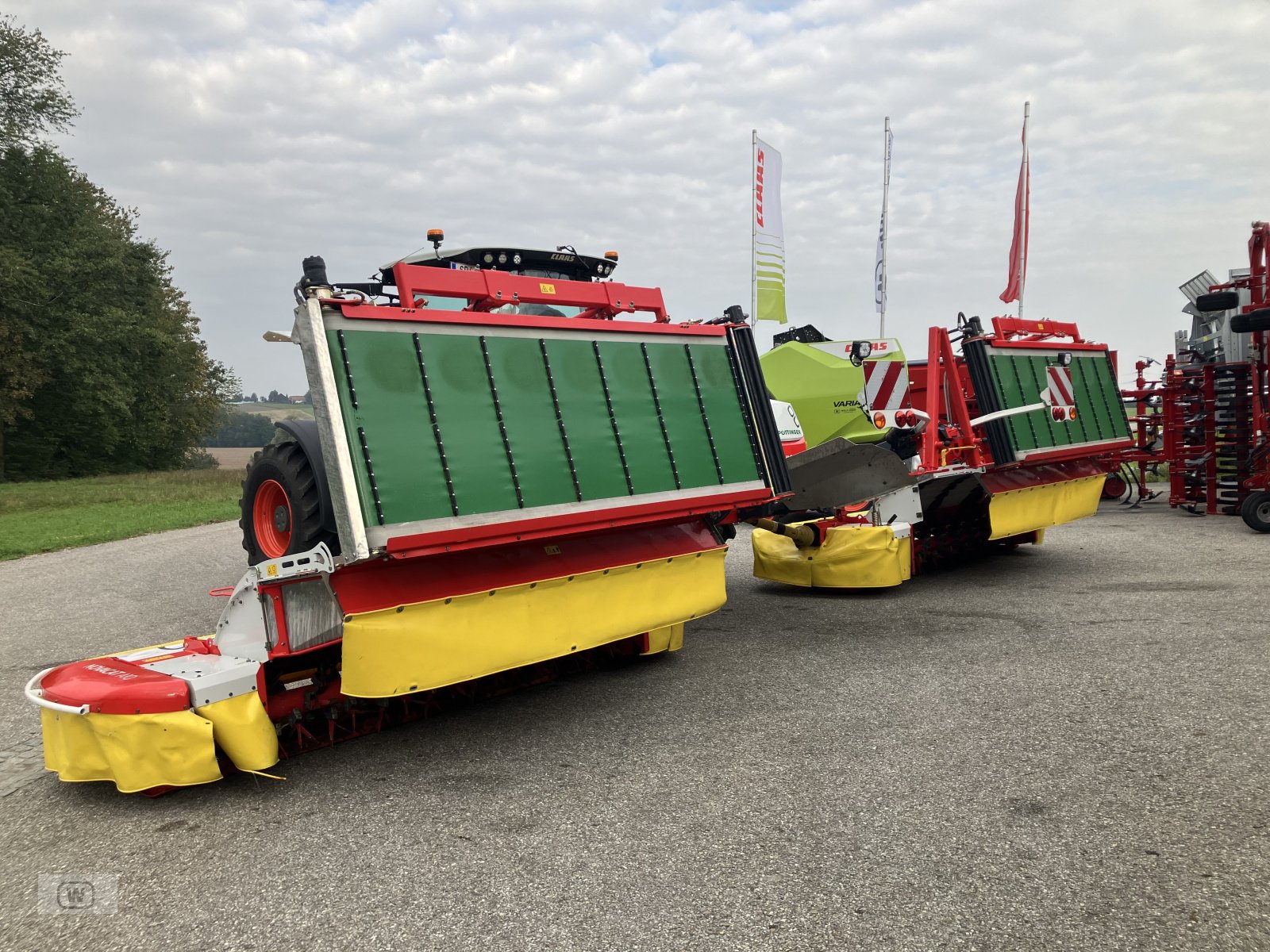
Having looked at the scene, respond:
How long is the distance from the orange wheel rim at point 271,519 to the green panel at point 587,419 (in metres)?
1.54

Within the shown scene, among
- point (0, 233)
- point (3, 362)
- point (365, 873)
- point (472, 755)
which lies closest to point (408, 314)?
point (472, 755)

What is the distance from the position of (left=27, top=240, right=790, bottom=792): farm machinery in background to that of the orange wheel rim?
0.01 metres

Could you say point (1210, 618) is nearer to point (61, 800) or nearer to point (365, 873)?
point (365, 873)

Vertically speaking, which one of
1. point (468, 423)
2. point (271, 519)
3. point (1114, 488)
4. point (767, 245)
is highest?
point (767, 245)

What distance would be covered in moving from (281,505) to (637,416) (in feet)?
6.34

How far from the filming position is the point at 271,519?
4988 mm

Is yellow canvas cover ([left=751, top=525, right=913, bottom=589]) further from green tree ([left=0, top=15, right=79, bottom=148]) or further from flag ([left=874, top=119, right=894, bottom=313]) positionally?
green tree ([left=0, top=15, right=79, bottom=148])

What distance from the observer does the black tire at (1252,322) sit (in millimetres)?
8717

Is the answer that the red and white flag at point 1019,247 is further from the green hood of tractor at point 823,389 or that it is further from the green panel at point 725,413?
the green panel at point 725,413

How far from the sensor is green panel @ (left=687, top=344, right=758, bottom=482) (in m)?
5.12

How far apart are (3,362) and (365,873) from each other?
31539 millimetres

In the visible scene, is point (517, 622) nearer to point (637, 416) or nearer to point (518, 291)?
point (637, 416)

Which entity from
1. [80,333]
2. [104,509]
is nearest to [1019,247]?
[104,509]

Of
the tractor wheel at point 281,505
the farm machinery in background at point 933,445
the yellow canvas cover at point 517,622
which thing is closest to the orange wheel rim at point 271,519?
the tractor wheel at point 281,505
